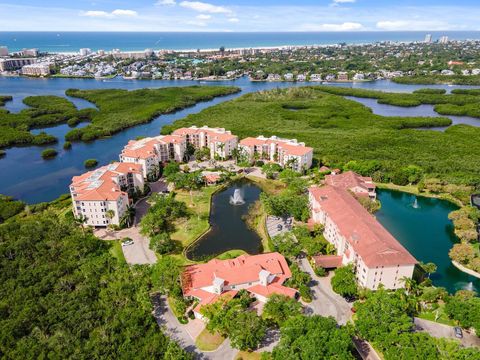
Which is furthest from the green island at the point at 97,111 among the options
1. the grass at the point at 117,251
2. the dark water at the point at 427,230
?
the dark water at the point at 427,230

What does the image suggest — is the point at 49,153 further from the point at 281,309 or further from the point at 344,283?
the point at 344,283

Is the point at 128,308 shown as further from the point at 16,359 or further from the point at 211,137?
the point at 211,137

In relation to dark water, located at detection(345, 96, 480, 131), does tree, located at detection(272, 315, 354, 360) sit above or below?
below

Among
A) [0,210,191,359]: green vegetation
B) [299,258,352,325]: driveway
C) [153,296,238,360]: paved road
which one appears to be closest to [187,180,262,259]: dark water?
[153,296,238,360]: paved road

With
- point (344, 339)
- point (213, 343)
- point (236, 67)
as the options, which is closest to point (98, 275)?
point (213, 343)

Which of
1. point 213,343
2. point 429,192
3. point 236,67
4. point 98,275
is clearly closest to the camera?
point 213,343

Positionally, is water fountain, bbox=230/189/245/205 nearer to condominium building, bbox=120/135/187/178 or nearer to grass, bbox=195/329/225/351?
condominium building, bbox=120/135/187/178
